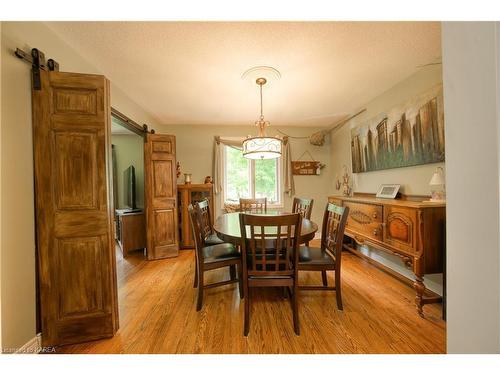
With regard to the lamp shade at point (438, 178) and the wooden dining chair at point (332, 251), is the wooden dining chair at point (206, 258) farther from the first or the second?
the lamp shade at point (438, 178)

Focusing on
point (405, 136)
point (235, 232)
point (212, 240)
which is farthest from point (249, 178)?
point (405, 136)

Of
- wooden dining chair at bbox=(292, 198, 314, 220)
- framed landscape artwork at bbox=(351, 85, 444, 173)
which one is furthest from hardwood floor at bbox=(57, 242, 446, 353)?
framed landscape artwork at bbox=(351, 85, 444, 173)

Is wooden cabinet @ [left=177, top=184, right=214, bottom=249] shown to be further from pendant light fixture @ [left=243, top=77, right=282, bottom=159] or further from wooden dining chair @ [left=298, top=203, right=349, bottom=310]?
wooden dining chair @ [left=298, top=203, right=349, bottom=310]

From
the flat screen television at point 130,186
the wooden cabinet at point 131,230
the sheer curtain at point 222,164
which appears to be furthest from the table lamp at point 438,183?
the flat screen television at point 130,186

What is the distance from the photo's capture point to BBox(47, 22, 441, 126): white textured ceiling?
1638 mm

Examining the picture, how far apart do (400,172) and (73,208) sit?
3398mm

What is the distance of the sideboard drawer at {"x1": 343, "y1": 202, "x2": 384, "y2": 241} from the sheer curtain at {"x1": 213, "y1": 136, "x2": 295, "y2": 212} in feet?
5.45

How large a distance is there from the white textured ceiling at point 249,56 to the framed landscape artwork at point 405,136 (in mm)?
402

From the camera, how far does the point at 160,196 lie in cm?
336

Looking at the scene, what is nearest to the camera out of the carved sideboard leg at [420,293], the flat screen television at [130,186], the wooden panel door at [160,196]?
the carved sideboard leg at [420,293]

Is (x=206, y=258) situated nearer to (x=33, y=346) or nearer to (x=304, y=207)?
(x=33, y=346)

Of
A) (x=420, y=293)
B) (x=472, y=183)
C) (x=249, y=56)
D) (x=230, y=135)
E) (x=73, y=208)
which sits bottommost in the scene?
(x=420, y=293)

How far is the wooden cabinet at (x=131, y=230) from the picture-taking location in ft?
11.6
